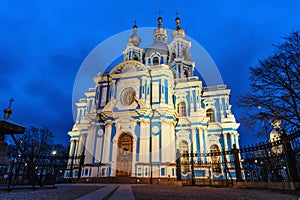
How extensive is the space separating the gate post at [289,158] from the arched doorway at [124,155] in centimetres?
1406

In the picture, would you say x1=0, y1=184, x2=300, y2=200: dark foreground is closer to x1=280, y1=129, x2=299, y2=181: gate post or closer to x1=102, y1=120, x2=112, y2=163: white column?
x1=280, y1=129, x2=299, y2=181: gate post

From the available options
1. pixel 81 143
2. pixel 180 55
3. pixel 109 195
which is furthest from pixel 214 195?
pixel 180 55

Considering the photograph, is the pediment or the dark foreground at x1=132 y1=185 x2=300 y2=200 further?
the pediment

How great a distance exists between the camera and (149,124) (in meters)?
20.1

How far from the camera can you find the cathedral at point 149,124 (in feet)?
61.5

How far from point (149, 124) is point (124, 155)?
3.97 metres

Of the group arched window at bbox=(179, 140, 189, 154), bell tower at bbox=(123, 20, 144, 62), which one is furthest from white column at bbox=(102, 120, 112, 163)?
bell tower at bbox=(123, 20, 144, 62)

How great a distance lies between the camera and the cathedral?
1875 centimetres

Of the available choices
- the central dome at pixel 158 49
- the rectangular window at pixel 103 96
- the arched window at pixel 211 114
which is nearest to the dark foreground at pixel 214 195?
the rectangular window at pixel 103 96

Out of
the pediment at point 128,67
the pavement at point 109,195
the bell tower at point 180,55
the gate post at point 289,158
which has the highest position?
the bell tower at point 180,55

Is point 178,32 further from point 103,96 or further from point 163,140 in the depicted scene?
point 163,140

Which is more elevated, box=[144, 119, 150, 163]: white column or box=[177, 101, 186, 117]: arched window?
box=[177, 101, 186, 117]: arched window

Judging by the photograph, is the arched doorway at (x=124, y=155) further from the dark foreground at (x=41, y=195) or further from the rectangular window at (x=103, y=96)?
the dark foreground at (x=41, y=195)

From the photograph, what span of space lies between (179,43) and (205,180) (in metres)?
22.0
